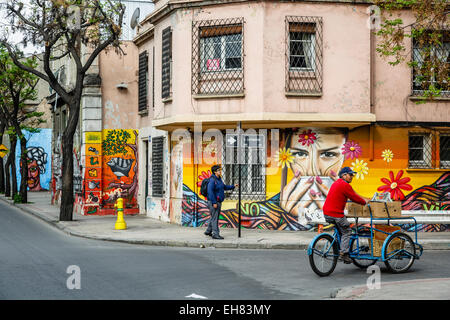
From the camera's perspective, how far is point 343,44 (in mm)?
18828

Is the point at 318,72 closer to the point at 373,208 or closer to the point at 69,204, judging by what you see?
the point at 373,208

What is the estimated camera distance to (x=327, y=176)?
19172 millimetres

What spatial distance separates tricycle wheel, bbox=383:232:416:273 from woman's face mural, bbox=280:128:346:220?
23.7 feet

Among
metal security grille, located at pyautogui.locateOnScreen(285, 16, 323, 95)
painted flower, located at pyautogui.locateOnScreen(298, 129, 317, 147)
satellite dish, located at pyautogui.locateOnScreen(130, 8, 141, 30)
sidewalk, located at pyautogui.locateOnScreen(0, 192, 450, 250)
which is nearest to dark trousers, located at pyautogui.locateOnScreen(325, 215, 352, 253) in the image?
sidewalk, located at pyautogui.locateOnScreen(0, 192, 450, 250)

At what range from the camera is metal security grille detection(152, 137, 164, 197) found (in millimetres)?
22797

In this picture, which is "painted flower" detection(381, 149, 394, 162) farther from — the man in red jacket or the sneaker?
the sneaker

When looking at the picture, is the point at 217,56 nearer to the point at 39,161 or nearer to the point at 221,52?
the point at 221,52

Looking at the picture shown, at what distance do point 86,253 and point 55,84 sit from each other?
8855 mm

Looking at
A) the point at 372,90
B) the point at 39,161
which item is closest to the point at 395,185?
the point at 372,90

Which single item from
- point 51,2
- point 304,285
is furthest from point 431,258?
point 51,2

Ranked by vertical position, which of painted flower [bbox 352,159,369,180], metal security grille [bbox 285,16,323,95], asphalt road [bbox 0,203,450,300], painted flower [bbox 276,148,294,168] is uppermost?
metal security grille [bbox 285,16,323,95]

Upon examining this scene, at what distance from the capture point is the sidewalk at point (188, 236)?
16.0 m

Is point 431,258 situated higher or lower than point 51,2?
lower

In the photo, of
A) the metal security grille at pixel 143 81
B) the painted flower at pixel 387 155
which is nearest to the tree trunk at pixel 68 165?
the metal security grille at pixel 143 81
